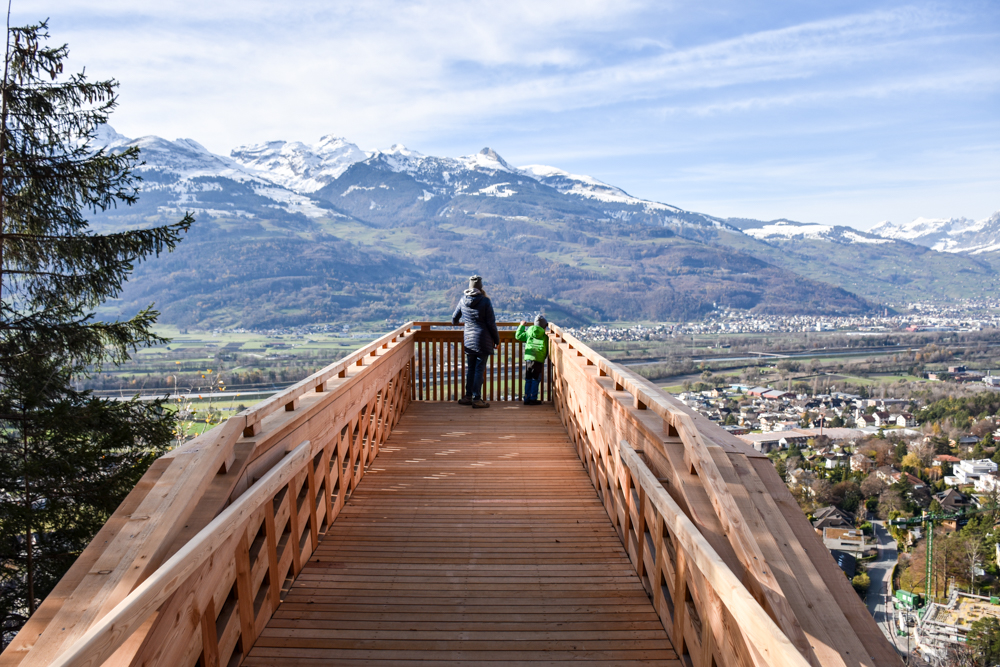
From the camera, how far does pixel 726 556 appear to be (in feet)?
7.28

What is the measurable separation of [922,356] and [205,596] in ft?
274

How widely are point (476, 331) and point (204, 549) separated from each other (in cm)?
664

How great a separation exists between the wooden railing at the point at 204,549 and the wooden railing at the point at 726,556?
1.83 metres

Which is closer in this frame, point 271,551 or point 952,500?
point 271,551

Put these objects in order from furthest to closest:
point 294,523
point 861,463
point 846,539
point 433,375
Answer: point 861,463 < point 846,539 < point 433,375 < point 294,523

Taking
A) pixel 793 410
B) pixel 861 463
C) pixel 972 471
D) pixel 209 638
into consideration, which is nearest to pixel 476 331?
pixel 209 638

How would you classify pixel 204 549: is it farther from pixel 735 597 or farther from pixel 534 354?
pixel 534 354

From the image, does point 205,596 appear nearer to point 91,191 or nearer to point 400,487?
point 400,487

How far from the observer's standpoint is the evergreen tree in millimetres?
7000

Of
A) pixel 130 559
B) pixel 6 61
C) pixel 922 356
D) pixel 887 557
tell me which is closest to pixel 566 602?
pixel 130 559

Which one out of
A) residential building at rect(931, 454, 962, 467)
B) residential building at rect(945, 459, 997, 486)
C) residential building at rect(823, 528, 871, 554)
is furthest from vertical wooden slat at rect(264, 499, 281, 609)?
residential building at rect(931, 454, 962, 467)

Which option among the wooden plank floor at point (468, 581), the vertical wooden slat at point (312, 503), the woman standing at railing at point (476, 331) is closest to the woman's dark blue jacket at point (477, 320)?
the woman standing at railing at point (476, 331)

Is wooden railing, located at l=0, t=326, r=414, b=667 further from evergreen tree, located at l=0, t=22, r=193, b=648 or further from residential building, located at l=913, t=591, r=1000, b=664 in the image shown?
residential building, located at l=913, t=591, r=1000, b=664

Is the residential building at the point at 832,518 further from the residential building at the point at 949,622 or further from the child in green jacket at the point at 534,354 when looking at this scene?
the child in green jacket at the point at 534,354
